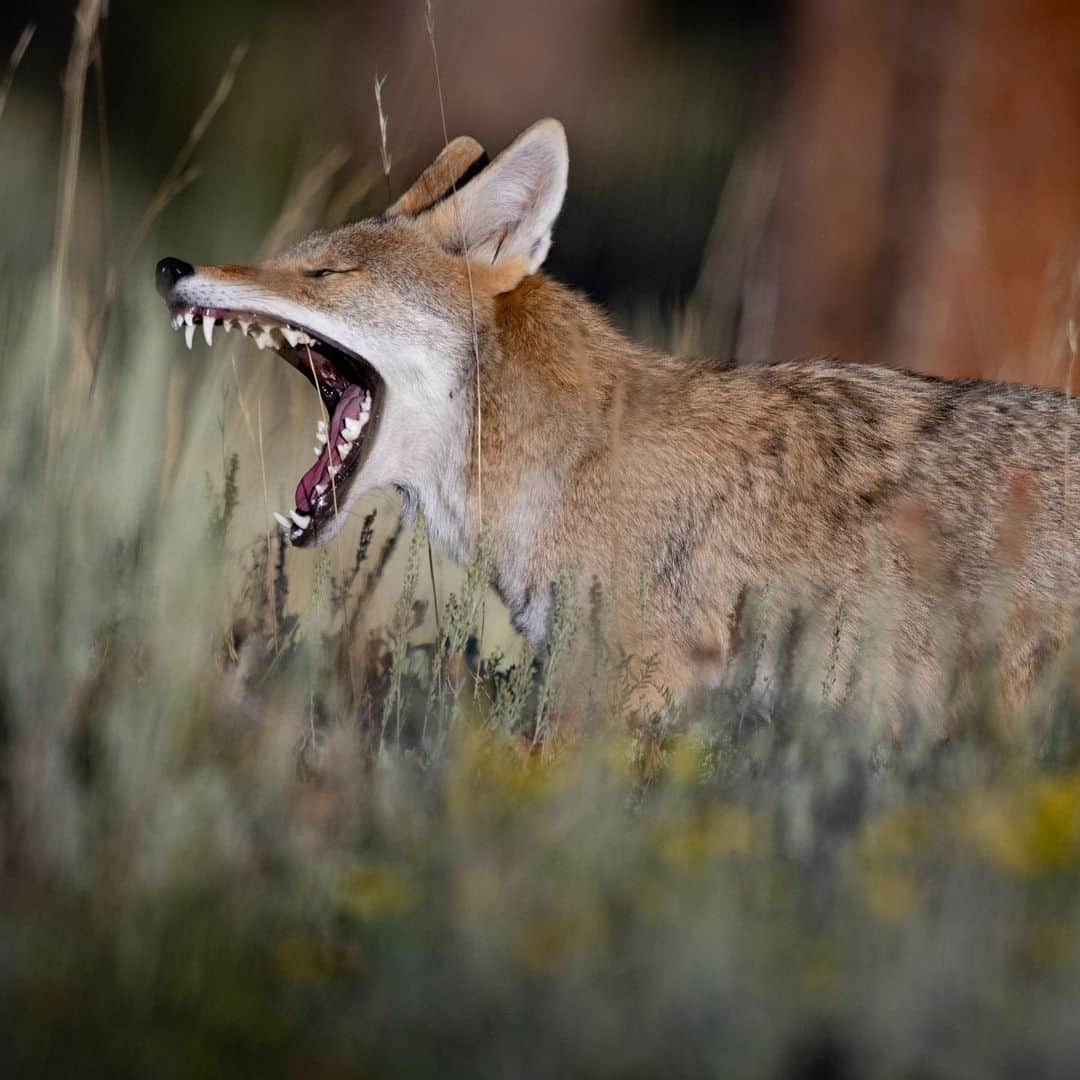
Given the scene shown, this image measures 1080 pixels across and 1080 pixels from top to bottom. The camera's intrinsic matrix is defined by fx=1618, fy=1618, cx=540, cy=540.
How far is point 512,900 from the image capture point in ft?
8.28

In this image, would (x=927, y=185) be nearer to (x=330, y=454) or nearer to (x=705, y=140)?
(x=705, y=140)

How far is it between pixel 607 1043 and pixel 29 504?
7.70 ft

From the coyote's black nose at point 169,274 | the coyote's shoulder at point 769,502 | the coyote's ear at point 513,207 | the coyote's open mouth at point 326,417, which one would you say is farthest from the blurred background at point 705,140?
the coyote's shoulder at point 769,502

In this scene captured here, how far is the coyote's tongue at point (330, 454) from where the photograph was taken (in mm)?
4781

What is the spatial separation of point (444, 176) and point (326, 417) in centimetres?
98

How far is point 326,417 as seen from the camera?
500cm

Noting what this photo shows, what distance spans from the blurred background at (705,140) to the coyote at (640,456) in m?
0.69

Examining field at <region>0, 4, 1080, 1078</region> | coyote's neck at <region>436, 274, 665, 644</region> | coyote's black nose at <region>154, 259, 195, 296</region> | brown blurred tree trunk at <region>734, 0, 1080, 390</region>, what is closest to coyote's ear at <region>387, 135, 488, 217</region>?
coyote's neck at <region>436, 274, 665, 644</region>

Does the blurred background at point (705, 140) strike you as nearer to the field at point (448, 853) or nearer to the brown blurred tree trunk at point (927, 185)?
the brown blurred tree trunk at point (927, 185)

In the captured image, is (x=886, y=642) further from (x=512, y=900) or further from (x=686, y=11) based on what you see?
(x=686, y=11)

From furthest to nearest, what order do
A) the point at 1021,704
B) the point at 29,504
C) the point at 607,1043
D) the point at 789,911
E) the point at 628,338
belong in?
the point at 628,338 → the point at 1021,704 → the point at 29,504 → the point at 789,911 → the point at 607,1043

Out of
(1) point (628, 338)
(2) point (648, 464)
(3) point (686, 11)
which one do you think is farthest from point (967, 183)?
(3) point (686, 11)

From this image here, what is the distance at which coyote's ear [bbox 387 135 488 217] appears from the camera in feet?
17.2

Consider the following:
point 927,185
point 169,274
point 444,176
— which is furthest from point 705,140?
point 169,274
